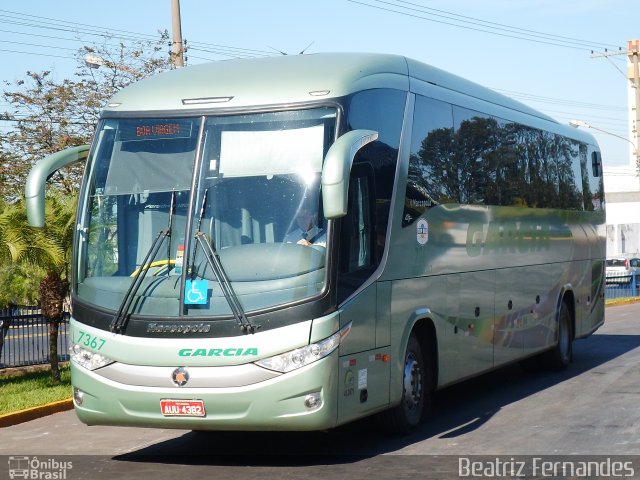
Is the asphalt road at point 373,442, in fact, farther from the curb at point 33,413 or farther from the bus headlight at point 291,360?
the bus headlight at point 291,360

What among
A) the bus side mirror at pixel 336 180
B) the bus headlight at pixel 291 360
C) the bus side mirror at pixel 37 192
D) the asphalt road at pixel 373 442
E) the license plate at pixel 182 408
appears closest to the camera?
the bus side mirror at pixel 336 180

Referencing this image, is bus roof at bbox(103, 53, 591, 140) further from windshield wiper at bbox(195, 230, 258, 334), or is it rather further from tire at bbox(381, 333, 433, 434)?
tire at bbox(381, 333, 433, 434)

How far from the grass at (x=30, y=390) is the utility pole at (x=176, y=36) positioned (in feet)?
22.4

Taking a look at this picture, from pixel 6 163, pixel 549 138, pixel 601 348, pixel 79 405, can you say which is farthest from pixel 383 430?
pixel 6 163

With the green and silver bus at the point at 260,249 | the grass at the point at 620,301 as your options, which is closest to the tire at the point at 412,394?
the green and silver bus at the point at 260,249

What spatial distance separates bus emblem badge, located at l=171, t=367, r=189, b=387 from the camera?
363 inches

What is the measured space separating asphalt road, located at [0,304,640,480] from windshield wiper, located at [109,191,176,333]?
1290mm

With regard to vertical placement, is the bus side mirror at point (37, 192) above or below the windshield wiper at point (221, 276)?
above

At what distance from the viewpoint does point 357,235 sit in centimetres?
977

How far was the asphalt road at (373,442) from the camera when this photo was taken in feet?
31.1

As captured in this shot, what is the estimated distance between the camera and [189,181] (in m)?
9.62

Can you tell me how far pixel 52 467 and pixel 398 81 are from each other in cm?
501

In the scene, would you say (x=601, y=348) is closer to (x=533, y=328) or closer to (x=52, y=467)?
(x=533, y=328)

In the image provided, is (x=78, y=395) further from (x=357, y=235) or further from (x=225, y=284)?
(x=357, y=235)
